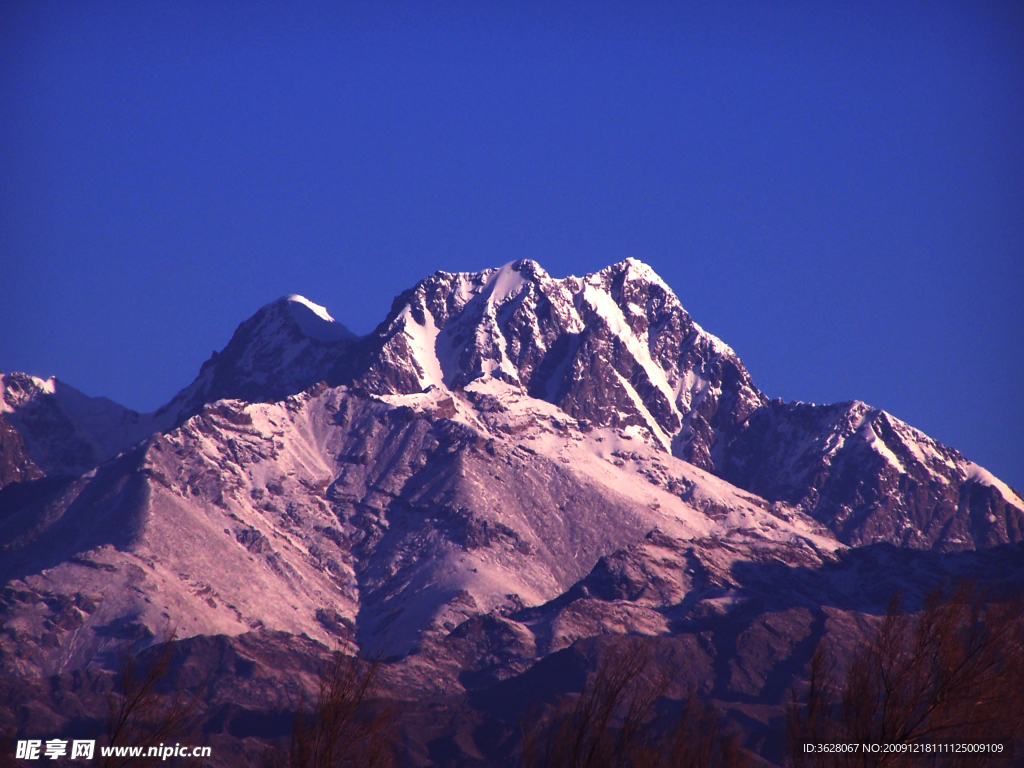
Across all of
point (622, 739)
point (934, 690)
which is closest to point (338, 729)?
point (622, 739)

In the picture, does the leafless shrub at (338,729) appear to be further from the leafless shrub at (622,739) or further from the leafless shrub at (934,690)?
the leafless shrub at (934,690)

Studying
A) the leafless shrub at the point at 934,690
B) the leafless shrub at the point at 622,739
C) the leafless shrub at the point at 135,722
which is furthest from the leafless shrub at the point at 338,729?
the leafless shrub at the point at 934,690

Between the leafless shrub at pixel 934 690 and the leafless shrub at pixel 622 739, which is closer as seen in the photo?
the leafless shrub at pixel 934 690

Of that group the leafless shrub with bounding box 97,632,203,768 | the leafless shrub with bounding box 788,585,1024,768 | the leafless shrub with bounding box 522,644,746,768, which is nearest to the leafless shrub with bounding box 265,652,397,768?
the leafless shrub with bounding box 97,632,203,768

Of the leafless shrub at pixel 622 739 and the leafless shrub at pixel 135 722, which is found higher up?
the leafless shrub at pixel 622 739

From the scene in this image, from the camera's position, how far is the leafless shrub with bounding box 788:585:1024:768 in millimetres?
64750

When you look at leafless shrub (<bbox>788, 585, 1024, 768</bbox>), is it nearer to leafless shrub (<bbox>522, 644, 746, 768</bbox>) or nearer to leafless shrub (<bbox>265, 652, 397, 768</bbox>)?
leafless shrub (<bbox>522, 644, 746, 768</bbox>)

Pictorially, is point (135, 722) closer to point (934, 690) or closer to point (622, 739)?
point (622, 739)

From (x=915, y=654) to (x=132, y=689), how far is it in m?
37.2

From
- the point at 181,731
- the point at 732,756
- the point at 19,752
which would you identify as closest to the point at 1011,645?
the point at 732,756

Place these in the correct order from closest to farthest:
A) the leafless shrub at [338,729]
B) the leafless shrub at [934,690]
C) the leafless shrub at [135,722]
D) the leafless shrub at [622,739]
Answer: the leafless shrub at [934,690] < the leafless shrub at [135,722] < the leafless shrub at [338,729] < the leafless shrub at [622,739]

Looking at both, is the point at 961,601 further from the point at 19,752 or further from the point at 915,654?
the point at 19,752

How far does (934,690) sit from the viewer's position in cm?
6538

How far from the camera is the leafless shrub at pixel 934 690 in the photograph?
64750 mm
